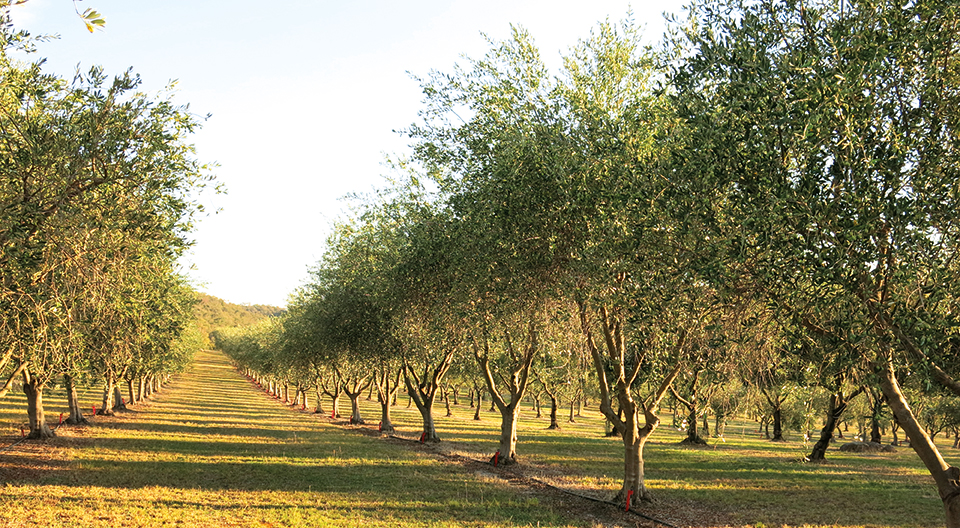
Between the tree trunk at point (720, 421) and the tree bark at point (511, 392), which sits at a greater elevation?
the tree bark at point (511, 392)

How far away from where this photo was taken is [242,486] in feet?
74.6

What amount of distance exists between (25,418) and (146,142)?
4170cm

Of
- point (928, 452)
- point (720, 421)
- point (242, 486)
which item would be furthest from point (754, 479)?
point (720, 421)

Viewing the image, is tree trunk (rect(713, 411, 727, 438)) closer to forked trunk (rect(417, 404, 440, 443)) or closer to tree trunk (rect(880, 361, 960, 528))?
forked trunk (rect(417, 404, 440, 443))

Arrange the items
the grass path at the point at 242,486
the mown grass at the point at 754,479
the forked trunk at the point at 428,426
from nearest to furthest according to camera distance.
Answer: the grass path at the point at 242,486
the mown grass at the point at 754,479
the forked trunk at the point at 428,426

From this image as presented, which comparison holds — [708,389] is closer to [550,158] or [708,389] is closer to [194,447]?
[550,158]

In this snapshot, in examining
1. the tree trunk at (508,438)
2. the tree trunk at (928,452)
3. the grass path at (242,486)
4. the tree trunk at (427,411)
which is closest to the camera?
the tree trunk at (928,452)

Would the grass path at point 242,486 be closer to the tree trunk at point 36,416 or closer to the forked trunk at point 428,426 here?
the tree trunk at point 36,416

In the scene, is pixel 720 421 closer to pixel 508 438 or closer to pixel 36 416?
pixel 508 438

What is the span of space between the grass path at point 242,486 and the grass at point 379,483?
0.07 m

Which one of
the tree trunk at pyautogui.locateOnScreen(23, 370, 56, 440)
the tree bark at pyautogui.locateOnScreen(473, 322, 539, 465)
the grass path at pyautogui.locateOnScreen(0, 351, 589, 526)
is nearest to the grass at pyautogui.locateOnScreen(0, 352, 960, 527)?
the grass path at pyautogui.locateOnScreen(0, 351, 589, 526)

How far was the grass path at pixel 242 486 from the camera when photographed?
17748mm

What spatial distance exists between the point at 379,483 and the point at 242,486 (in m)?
5.13

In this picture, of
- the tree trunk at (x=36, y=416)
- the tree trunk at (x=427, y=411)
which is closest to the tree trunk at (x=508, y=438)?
the tree trunk at (x=427, y=411)
